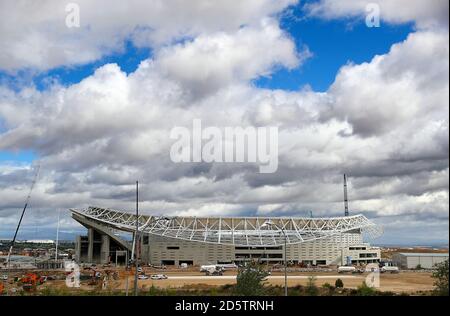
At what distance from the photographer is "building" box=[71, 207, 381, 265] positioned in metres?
Result: 121

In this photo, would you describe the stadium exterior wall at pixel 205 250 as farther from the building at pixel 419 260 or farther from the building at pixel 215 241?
the building at pixel 419 260

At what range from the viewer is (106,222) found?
124812mm

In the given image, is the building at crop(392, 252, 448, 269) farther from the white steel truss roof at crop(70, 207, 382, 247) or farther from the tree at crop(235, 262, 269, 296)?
the tree at crop(235, 262, 269, 296)

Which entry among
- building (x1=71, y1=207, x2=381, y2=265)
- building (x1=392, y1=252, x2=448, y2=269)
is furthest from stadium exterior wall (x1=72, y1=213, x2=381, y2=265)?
building (x1=392, y1=252, x2=448, y2=269)

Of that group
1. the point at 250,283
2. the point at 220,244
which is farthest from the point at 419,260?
the point at 250,283

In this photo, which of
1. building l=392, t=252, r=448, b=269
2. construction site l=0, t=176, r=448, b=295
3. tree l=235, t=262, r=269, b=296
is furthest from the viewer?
construction site l=0, t=176, r=448, b=295

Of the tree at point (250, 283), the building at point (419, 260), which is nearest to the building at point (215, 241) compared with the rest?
the building at point (419, 260)

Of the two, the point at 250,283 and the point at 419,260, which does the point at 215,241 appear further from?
the point at 250,283

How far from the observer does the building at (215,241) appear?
4774 inches

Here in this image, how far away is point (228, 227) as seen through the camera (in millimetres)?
133250

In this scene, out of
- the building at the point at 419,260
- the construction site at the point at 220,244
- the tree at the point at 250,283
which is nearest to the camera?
the tree at the point at 250,283

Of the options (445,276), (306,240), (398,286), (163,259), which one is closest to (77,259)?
(163,259)
